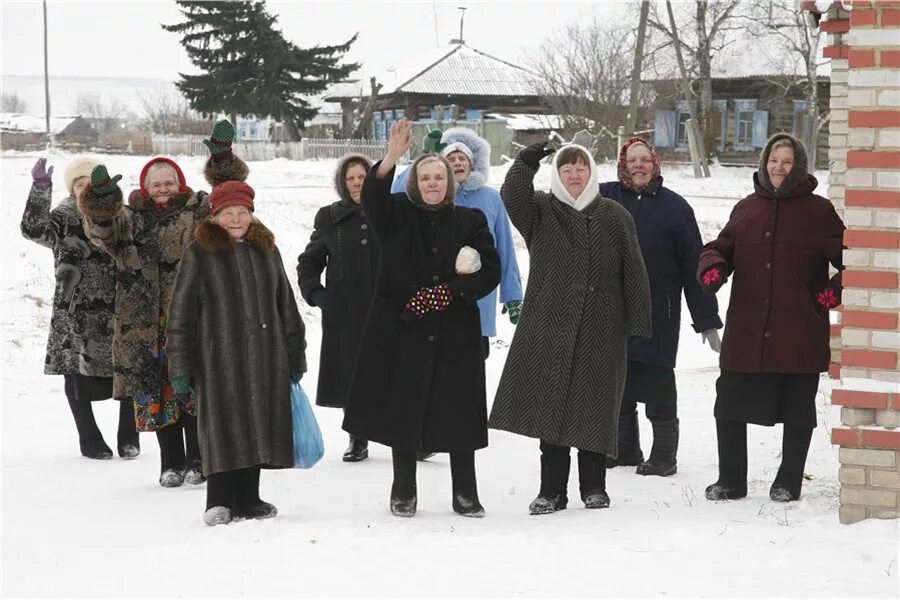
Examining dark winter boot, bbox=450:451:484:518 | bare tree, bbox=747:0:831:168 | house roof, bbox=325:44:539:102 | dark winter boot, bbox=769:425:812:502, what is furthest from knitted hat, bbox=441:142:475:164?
house roof, bbox=325:44:539:102

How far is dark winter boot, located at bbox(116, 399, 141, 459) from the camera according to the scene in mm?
7324

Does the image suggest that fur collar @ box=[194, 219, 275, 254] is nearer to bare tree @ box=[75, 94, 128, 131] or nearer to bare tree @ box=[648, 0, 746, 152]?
bare tree @ box=[648, 0, 746, 152]

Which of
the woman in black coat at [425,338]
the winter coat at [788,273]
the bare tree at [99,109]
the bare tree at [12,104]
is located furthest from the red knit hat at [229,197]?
the bare tree at [12,104]

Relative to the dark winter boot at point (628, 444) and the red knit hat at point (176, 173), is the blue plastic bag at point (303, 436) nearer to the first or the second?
the red knit hat at point (176, 173)

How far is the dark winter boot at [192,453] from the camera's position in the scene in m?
6.59

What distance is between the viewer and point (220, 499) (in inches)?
221

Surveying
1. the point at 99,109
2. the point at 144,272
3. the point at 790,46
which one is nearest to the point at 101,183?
the point at 144,272

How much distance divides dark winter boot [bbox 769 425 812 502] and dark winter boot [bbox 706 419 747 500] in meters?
0.17

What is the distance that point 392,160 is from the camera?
17.8 feet

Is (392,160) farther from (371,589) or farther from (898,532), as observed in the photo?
(898,532)

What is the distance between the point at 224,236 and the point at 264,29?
35609mm

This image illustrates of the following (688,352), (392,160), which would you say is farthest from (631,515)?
(688,352)

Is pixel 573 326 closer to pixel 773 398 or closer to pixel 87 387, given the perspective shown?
pixel 773 398

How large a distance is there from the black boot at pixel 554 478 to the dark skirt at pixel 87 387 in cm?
297
